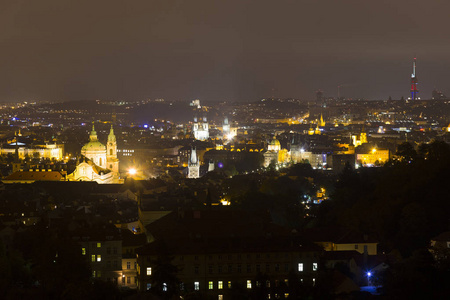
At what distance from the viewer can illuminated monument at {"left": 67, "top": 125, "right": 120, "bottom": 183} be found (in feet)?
222

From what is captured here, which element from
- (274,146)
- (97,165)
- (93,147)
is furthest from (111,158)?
(274,146)

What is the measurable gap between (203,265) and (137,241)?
362 cm

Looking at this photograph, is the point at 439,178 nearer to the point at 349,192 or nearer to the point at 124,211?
the point at 349,192

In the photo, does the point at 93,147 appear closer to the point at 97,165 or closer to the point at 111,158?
the point at 111,158

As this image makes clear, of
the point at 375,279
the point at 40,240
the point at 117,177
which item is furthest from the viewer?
the point at 117,177

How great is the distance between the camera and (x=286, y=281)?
100 ft

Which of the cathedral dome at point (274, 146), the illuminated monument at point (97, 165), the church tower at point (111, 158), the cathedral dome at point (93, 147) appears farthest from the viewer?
the cathedral dome at point (274, 146)

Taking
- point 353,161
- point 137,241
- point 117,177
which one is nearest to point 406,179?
point 137,241

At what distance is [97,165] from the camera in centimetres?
7231

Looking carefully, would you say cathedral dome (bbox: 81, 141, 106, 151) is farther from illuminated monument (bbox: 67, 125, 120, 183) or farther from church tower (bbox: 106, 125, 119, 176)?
church tower (bbox: 106, 125, 119, 176)

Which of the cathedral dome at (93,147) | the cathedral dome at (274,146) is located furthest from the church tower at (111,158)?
the cathedral dome at (274,146)

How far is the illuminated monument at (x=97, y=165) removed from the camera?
67.8m

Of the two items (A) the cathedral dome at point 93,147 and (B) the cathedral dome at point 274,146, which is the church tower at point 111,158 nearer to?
(A) the cathedral dome at point 93,147

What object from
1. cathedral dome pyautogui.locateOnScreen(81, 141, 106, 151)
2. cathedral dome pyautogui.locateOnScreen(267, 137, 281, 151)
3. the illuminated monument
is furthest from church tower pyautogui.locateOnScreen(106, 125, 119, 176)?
cathedral dome pyautogui.locateOnScreen(267, 137, 281, 151)
